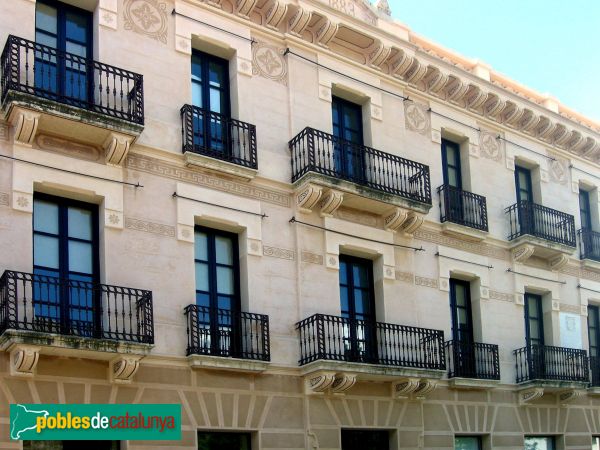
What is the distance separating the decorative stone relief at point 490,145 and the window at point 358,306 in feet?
17.2

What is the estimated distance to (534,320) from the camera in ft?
74.8

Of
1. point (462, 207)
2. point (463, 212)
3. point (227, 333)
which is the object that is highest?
point (462, 207)

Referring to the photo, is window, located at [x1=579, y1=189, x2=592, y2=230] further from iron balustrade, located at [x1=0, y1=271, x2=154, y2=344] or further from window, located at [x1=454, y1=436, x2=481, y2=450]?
iron balustrade, located at [x1=0, y1=271, x2=154, y2=344]

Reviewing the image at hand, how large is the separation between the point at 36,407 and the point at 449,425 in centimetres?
910

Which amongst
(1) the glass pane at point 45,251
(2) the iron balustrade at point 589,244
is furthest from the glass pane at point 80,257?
(2) the iron balustrade at point 589,244

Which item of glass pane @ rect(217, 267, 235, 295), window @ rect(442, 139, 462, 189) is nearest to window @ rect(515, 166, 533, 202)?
window @ rect(442, 139, 462, 189)

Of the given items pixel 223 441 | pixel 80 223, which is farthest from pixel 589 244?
pixel 80 223

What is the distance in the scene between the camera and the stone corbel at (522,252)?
21953mm

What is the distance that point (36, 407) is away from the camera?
13641 mm

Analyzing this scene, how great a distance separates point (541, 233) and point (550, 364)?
3198 millimetres

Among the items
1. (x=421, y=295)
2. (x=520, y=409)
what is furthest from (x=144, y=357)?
(x=520, y=409)

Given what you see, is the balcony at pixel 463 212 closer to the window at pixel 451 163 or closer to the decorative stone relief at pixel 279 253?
the window at pixel 451 163

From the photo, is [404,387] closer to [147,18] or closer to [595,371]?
[595,371]

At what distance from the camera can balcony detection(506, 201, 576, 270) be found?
22016 mm
